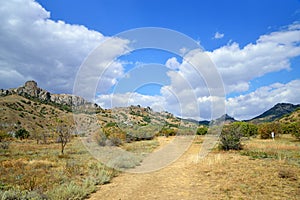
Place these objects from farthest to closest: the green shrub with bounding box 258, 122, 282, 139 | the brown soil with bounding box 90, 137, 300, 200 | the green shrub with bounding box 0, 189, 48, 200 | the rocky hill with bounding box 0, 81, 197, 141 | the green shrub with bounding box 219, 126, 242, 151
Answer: the green shrub with bounding box 258, 122, 282, 139 → the rocky hill with bounding box 0, 81, 197, 141 → the green shrub with bounding box 219, 126, 242, 151 → the brown soil with bounding box 90, 137, 300, 200 → the green shrub with bounding box 0, 189, 48, 200

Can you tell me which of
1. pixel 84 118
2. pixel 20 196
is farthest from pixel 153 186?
pixel 84 118

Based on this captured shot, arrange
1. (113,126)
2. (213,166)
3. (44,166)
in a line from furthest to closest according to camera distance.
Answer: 1. (113,126)
2. (44,166)
3. (213,166)

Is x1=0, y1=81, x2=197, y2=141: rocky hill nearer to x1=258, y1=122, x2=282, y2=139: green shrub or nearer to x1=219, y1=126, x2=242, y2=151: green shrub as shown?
x1=258, y1=122, x2=282, y2=139: green shrub

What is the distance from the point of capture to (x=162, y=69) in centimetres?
1773

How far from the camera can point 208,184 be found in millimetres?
9562

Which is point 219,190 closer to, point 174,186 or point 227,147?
point 174,186

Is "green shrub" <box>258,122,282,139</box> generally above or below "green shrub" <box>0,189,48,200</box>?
above

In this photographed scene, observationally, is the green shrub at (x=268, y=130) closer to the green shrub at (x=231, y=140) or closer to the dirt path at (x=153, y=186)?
the green shrub at (x=231, y=140)

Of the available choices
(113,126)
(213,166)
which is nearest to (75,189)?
(213,166)

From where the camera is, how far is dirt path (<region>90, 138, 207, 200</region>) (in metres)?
8.26

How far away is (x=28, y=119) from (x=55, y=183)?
66.3 meters

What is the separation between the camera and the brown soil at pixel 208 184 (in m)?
7.99

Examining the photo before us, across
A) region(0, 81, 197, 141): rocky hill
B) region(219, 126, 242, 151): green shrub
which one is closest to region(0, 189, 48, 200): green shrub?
region(0, 81, 197, 141): rocky hill

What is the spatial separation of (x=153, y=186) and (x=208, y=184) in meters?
2.23
